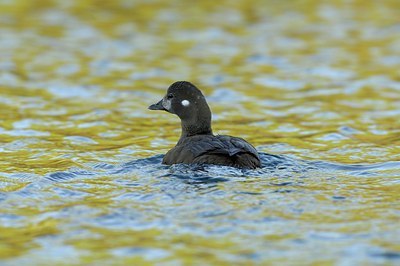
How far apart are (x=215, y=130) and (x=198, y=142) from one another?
382 centimetres

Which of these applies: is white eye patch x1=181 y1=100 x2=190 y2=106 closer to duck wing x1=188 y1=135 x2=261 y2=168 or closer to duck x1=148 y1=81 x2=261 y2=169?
duck x1=148 y1=81 x2=261 y2=169

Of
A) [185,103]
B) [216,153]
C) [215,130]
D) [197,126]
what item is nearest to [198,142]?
[216,153]

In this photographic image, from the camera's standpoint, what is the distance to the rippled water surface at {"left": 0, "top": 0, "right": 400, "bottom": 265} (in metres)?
7.77

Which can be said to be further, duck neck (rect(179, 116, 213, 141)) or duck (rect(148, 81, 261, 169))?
duck neck (rect(179, 116, 213, 141))

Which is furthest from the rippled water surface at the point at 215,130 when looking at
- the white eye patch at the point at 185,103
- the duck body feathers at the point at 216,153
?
the white eye patch at the point at 185,103

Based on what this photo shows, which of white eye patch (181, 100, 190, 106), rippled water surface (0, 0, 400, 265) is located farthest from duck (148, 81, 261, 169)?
rippled water surface (0, 0, 400, 265)

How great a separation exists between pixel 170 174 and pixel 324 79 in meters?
8.32

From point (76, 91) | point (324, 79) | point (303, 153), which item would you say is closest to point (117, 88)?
point (76, 91)

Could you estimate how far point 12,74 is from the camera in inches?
704

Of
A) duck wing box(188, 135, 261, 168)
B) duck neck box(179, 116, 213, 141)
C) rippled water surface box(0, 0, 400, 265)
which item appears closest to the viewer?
rippled water surface box(0, 0, 400, 265)

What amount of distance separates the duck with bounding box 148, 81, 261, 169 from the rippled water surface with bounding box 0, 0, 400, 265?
18 cm

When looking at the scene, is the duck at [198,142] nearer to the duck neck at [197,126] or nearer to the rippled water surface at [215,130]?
the duck neck at [197,126]

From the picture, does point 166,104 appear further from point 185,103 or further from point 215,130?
point 215,130

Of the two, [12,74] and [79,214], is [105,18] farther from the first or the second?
[79,214]
